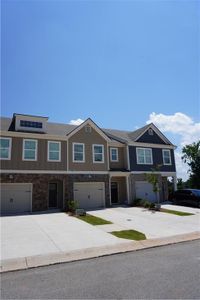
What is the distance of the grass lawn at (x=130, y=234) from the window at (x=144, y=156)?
1307 cm

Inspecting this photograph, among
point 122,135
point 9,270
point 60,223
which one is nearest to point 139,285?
point 9,270

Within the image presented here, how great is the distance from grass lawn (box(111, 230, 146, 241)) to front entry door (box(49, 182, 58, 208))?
1007 centimetres

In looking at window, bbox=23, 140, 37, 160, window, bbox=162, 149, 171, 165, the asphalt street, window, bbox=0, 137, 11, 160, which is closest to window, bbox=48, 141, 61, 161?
window, bbox=23, 140, 37, 160

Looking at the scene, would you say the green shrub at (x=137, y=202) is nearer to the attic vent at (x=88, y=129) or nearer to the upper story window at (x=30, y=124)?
the attic vent at (x=88, y=129)

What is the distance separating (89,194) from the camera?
68.0 feet

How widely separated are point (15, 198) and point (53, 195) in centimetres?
330

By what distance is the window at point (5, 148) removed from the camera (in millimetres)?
17572

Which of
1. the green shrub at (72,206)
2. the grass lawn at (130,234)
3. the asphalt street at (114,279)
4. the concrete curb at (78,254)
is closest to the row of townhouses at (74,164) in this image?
the green shrub at (72,206)

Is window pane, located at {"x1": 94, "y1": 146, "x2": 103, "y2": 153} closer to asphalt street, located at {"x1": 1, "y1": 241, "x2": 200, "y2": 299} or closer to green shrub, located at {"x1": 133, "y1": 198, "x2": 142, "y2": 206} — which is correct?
green shrub, located at {"x1": 133, "y1": 198, "x2": 142, "y2": 206}

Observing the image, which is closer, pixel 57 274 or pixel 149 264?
pixel 57 274

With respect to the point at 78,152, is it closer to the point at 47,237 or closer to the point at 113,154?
the point at 113,154

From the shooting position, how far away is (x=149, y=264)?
6453 millimetres

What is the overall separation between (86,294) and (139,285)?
1.17 metres

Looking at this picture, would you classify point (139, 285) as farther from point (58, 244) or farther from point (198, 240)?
point (198, 240)
